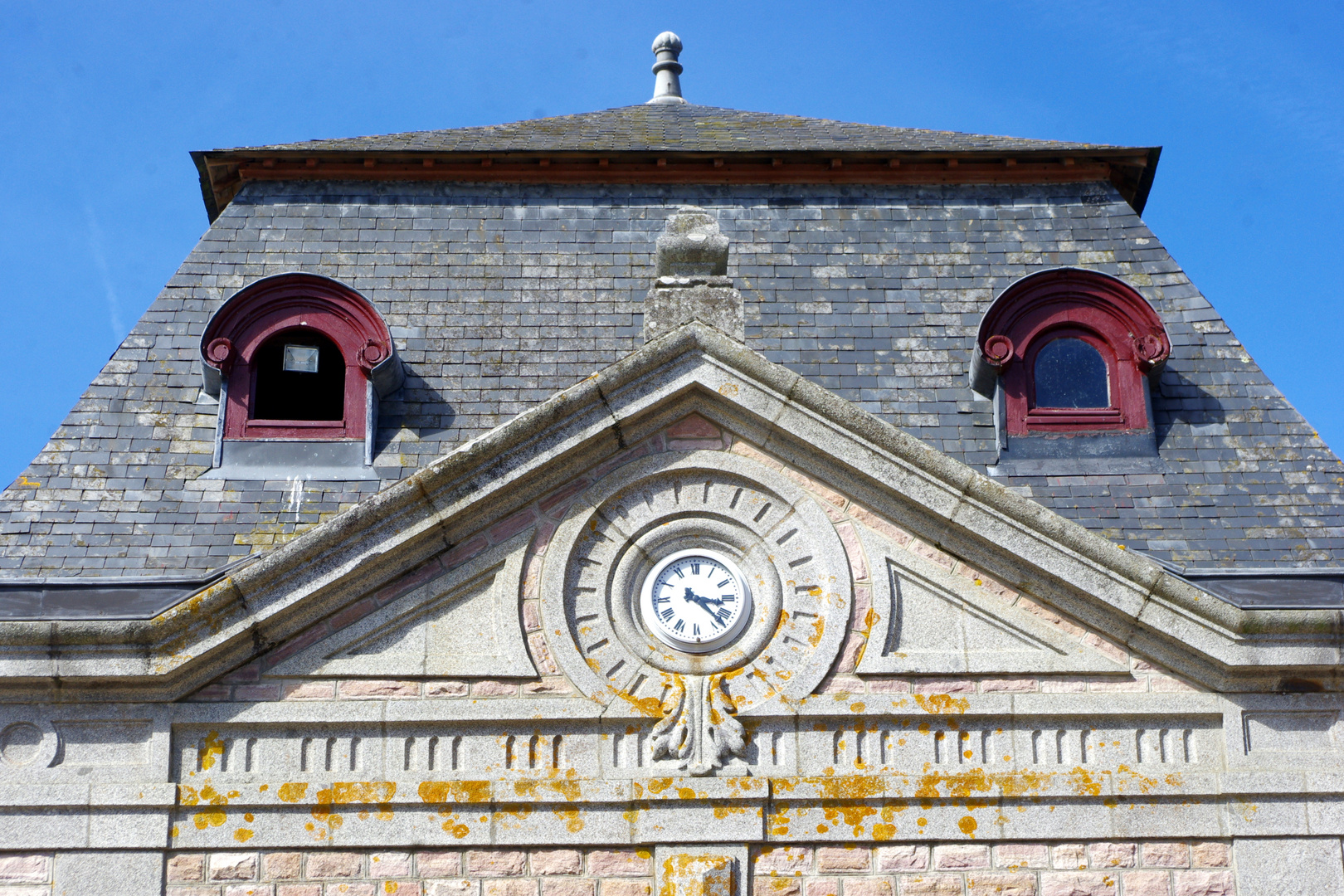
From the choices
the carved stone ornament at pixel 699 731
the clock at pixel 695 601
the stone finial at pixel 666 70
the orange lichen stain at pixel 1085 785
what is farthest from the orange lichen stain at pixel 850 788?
the stone finial at pixel 666 70

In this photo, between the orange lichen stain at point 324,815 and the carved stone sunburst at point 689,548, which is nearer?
the orange lichen stain at point 324,815

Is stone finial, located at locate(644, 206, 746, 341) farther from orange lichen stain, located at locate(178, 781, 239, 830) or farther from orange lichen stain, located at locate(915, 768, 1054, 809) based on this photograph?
orange lichen stain, located at locate(178, 781, 239, 830)

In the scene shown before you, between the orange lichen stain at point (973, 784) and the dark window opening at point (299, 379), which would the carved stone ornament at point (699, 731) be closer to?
the orange lichen stain at point (973, 784)

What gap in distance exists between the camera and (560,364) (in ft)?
38.4

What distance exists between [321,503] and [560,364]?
191 centimetres

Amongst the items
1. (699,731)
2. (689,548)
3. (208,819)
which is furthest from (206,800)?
(689,548)

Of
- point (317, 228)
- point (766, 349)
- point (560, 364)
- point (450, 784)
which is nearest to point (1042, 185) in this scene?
point (766, 349)

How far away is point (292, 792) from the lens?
31.5ft

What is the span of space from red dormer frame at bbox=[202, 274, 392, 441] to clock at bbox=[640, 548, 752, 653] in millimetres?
2489

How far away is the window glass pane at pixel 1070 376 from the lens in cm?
1170

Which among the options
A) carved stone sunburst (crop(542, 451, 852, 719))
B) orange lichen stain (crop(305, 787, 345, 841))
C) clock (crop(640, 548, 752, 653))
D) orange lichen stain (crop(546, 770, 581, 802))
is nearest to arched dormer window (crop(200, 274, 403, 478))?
carved stone sunburst (crop(542, 451, 852, 719))

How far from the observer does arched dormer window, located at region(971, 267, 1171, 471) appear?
11.4 metres

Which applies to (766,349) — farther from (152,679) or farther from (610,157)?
(152,679)

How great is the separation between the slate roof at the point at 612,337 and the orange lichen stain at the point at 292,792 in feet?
5.30
